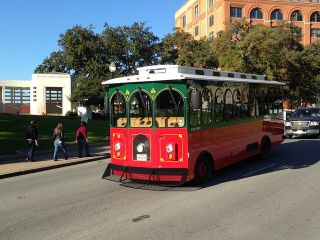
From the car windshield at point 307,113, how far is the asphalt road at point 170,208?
42.9 ft

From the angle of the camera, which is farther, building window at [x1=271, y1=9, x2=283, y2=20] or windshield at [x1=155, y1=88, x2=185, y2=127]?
building window at [x1=271, y1=9, x2=283, y2=20]

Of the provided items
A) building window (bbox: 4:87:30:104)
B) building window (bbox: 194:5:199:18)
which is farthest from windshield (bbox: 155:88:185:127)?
building window (bbox: 194:5:199:18)

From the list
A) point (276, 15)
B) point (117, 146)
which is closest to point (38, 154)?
point (117, 146)

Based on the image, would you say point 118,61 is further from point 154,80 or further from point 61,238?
point 61,238

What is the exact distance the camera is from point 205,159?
11.2m

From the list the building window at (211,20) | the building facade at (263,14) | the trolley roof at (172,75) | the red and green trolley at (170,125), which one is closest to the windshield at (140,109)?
the red and green trolley at (170,125)

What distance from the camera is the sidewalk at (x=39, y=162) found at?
48.1 feet

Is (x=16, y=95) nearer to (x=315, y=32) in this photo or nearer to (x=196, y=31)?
(x=196, y=31)

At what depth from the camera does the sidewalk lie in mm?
14664

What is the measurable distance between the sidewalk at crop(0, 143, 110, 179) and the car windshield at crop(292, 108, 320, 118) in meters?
11.8

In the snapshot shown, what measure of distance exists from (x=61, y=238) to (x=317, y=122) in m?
20.3

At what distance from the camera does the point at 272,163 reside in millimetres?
14477

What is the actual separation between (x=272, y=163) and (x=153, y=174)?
5.67m

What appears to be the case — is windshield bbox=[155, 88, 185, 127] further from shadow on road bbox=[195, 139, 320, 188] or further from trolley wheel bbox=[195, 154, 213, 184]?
shadow on road bbox=[195, 139, 320, 188]
